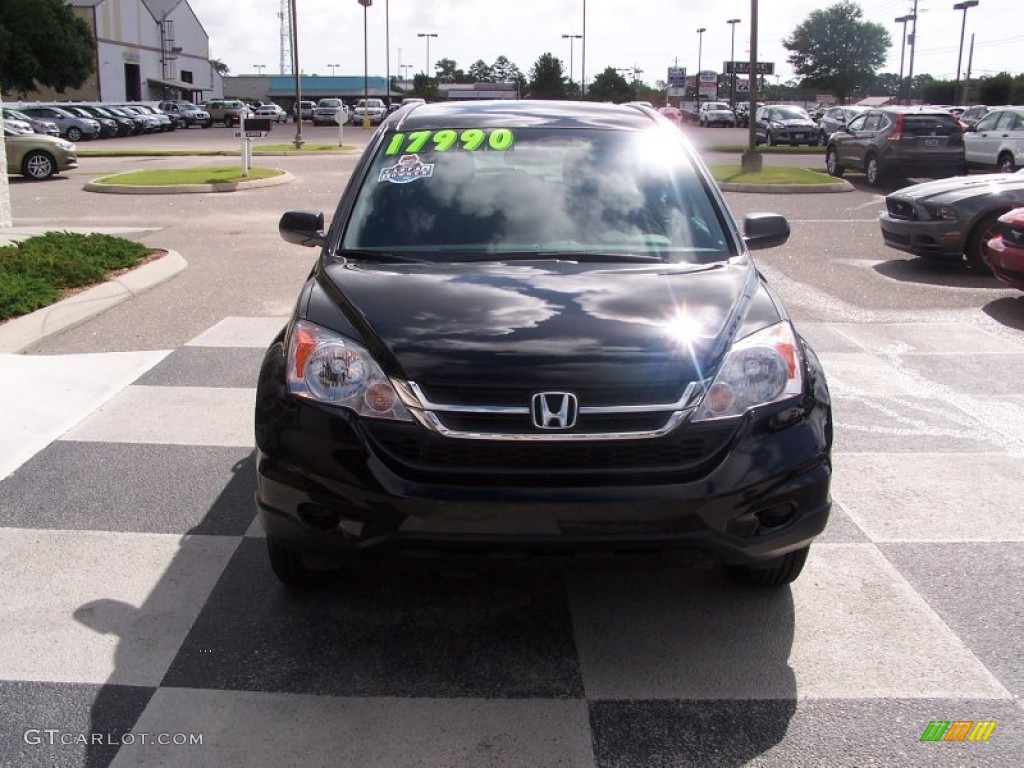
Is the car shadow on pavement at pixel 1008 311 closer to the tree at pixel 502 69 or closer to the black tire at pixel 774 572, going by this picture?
the black tire at pixel 774 572

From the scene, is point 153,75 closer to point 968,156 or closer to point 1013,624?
point 968,156

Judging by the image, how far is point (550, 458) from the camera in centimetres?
321

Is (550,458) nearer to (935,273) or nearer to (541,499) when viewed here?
(541,499)

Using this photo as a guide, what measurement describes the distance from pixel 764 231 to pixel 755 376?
1.63 metres

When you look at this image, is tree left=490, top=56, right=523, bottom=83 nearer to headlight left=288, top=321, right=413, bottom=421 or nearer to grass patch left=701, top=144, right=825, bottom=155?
grass patch left=701, top=144, right=825, bottom=155

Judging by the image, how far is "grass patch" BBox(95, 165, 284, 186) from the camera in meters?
20.0

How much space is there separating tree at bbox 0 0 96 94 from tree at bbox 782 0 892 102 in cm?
6319

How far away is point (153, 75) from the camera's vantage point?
82.9 meters

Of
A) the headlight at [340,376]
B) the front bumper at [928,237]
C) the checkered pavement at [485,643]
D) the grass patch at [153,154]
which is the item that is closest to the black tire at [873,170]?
the front bumper at [928,237]

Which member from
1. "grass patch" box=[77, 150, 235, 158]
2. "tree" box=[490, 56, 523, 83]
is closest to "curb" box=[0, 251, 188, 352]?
"grass patch" box=[77, 150, 235, 158]

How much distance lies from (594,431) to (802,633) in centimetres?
117

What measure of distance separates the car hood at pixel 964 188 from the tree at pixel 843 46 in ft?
299

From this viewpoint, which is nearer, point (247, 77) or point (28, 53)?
point (28, 53)

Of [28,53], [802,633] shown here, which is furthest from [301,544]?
[28,53]
